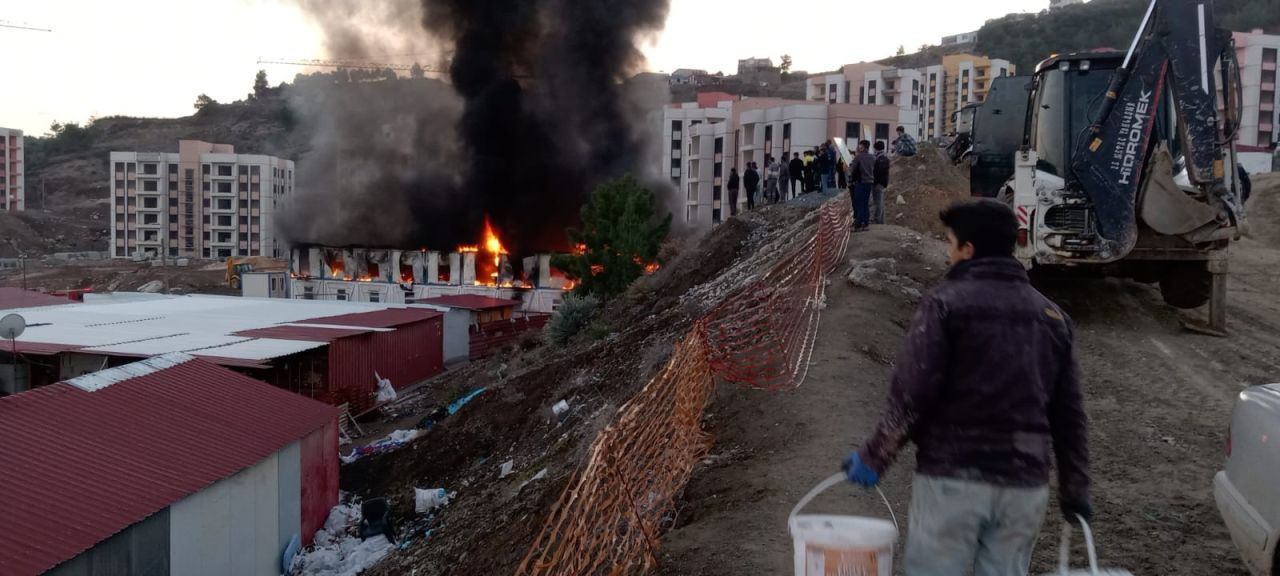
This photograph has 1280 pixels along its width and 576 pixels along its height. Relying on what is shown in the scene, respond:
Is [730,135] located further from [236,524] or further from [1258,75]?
[236,524]

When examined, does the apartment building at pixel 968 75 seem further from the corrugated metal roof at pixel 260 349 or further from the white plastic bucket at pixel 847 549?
Answer: the white plastic bucket at pixel 847 549

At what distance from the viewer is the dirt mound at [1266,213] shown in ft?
63.6

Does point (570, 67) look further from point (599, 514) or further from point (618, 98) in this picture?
point (599, 514)

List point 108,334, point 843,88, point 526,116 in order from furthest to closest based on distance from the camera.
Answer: point 843,88
point 526,116
point 108,334

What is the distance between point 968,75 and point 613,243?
6001cm

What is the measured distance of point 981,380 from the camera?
2898 mm

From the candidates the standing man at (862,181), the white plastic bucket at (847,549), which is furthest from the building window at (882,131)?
the white plastic bucket at (847,549)

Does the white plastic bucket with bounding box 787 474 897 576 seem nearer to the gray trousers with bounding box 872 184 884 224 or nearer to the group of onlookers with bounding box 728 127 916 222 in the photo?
the group of onlookers with bounding box 728 127 916 222

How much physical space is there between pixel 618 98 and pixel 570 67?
3.69 metres

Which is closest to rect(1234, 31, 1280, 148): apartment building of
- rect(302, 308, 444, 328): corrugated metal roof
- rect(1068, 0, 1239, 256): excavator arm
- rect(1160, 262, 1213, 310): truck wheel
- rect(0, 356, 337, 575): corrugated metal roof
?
rect(302, 308, 444, 328): corrugated metal roof

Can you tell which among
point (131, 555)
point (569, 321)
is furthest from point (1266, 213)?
point (131, 555)

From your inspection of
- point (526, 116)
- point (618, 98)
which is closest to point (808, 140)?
point (618, 98)

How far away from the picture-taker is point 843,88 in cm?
8225

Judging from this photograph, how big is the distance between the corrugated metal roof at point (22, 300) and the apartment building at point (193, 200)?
50990 mm
